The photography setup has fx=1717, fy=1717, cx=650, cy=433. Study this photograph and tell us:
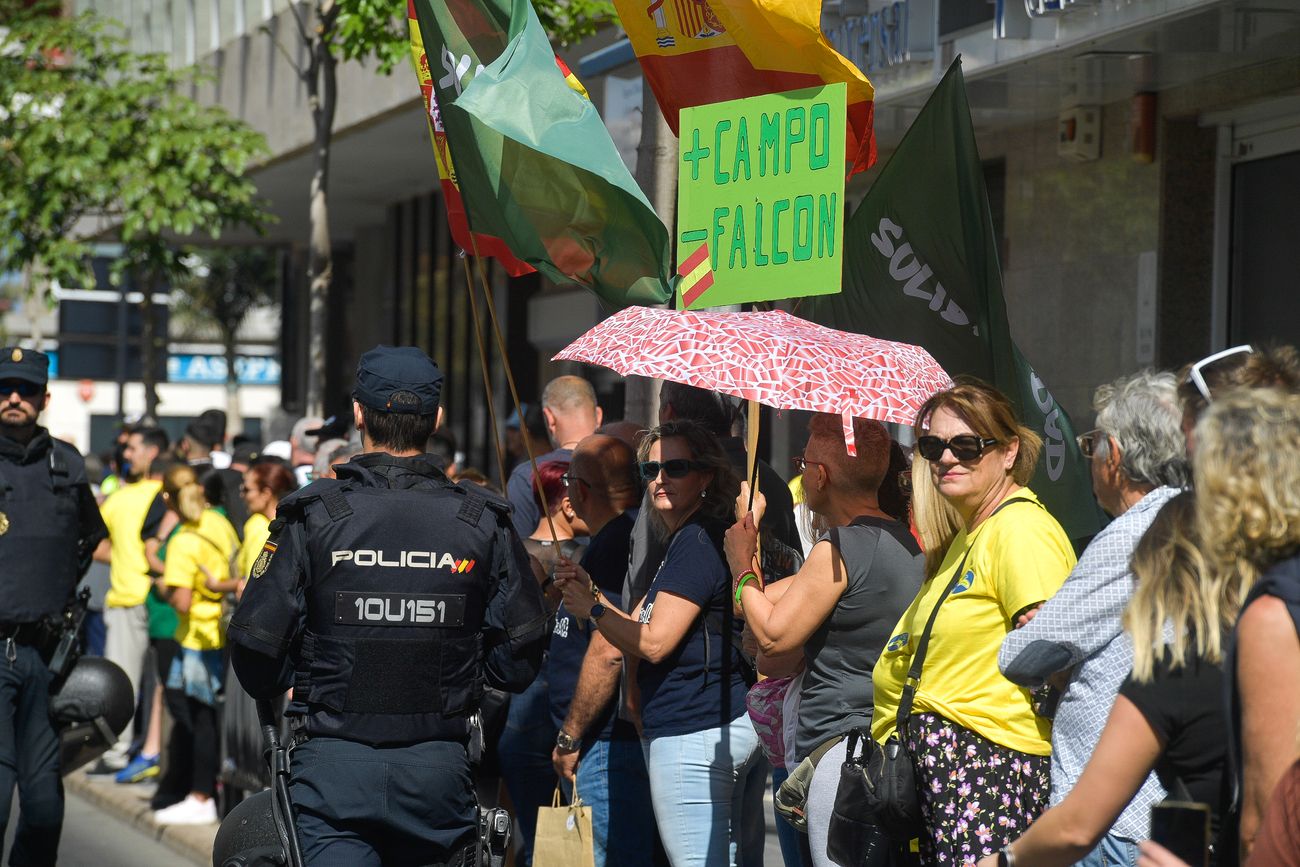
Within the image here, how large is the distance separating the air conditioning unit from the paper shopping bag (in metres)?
5.58

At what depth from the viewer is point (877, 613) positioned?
449 cm

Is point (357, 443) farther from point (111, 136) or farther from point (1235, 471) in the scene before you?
point (111, 136)

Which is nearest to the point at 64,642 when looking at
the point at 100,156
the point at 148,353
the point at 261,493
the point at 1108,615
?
the point at 261,493

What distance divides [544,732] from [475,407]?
51.6ft

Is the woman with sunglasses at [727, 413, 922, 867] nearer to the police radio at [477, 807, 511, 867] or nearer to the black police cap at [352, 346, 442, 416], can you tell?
the police radio at [477, 807, 511, 867]

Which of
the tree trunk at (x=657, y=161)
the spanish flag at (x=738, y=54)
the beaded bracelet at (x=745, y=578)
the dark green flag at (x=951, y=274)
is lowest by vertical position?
the beaded bracelet at (x=745, y=578)

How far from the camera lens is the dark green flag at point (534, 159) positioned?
557 cm

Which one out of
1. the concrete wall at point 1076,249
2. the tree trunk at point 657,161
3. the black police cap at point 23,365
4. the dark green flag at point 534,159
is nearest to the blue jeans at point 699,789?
the dark green flag at point 534,159

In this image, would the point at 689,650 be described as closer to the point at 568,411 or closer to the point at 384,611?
the point at 384,611

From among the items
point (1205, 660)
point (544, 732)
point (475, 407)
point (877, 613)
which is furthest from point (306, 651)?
point (475, 407)

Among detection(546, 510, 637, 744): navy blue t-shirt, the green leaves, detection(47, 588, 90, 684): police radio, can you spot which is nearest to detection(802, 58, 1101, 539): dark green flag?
detection(546, 510, 637, 744): navy blue t-shirt

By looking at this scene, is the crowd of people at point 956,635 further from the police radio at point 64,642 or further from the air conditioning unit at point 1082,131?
the air conditioning unit at point 1082,131

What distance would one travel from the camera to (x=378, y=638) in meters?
4.31

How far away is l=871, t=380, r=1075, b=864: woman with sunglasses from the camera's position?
3.82m
